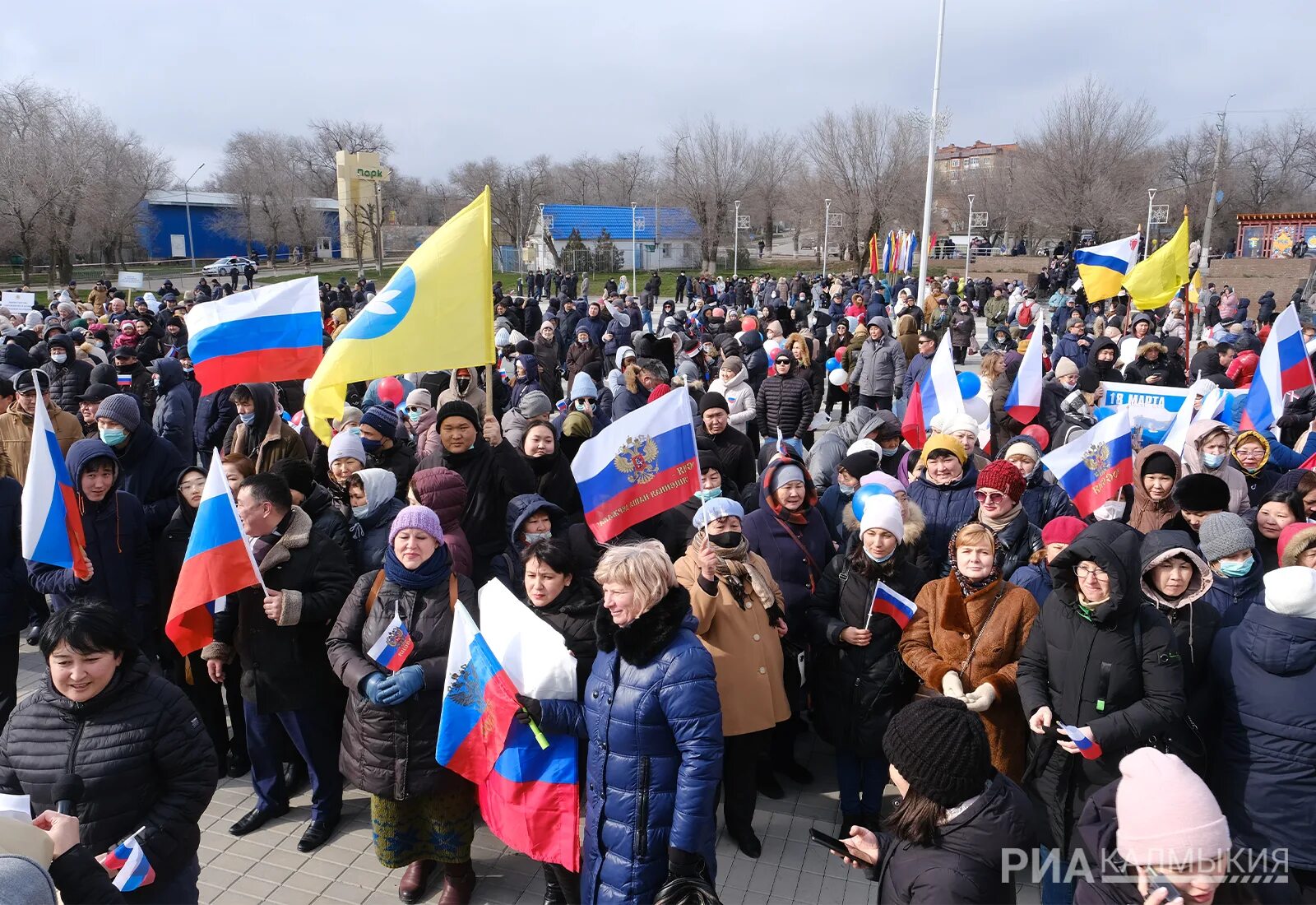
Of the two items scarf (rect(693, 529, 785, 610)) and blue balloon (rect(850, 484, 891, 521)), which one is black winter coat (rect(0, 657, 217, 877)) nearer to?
scarf (rect(693, 529, 785, 610))

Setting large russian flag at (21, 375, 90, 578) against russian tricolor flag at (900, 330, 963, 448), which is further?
russian tricolor flag at (900, 330, 963, 448)

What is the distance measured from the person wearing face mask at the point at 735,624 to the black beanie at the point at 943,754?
173cm

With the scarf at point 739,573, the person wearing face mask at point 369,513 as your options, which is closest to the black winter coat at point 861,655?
the scarf at point 739,573

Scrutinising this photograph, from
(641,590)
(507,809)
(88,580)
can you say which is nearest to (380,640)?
(507,809)

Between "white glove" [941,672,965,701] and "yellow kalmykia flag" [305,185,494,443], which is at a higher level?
"yellow kalmykia flag" [305,185,494,443]

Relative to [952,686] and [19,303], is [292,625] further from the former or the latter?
[19,303]

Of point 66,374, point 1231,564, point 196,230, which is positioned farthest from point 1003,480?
point 196,230

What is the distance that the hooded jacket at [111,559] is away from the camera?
4980 millimetres

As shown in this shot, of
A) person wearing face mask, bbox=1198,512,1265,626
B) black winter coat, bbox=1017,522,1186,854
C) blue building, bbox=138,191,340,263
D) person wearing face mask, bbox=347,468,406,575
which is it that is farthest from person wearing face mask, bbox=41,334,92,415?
blue building, bbox=138,191,340,263

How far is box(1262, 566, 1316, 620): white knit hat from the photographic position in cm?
351

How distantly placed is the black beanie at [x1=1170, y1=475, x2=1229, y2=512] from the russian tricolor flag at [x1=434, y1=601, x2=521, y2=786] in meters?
4.01

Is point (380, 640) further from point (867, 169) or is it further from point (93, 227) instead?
point (867, 169)

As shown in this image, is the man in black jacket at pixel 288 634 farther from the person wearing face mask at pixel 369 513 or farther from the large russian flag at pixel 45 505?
the large russian flag at pixel 45 505

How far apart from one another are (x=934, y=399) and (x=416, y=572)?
5.29m
